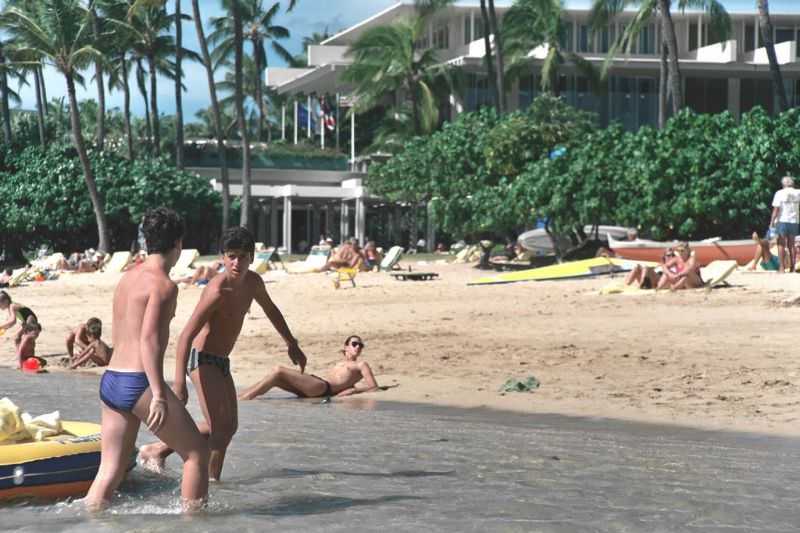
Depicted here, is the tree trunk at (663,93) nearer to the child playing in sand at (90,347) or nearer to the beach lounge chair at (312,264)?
the beach lounge chair at (312,264)

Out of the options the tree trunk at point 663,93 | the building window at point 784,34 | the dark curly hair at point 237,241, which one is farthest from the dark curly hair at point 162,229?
the building window at point 784,34

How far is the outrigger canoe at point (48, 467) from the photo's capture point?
6160 millimetres

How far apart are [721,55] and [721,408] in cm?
4035

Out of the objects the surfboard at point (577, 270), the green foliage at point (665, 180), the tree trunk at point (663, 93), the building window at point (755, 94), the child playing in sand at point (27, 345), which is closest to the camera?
the child playing in sand at point (27, 345)

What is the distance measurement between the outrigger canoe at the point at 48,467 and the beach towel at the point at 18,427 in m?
0.05

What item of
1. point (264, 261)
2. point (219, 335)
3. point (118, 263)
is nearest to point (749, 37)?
point (118, 263)

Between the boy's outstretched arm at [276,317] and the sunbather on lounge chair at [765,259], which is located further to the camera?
the sunbather on lounge chair at [765,259]

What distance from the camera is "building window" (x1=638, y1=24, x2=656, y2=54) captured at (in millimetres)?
51156

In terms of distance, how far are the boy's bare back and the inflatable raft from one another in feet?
4.08

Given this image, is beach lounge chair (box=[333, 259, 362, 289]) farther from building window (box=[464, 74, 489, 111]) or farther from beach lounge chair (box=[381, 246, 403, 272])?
building window (box=[464, 74, 489, 111])

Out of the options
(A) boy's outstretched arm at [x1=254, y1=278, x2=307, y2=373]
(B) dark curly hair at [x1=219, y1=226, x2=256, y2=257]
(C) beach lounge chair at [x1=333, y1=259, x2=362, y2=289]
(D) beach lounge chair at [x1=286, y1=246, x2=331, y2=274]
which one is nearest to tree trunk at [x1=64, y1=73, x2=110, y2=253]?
(D) beach lounge chair at [x1=286, y1=246, x2=331, y2=274]

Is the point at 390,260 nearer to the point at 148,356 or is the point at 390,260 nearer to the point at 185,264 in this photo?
the point at 185,264

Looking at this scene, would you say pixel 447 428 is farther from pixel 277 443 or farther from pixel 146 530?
pixel 146 530

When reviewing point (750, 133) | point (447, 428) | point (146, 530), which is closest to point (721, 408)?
point (447, 428)
